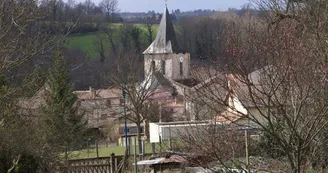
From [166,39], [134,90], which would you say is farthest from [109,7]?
[134,90]

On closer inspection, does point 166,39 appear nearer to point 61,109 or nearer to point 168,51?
A: point 168,51

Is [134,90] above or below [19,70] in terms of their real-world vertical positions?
below

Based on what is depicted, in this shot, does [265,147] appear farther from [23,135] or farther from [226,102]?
[226,102]

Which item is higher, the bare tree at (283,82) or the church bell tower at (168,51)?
the bare tree at (283,82)

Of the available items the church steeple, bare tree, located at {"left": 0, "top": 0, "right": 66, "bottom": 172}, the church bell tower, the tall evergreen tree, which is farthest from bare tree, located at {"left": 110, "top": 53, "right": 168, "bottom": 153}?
the church steeple

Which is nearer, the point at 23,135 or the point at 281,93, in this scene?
the point at 281,93

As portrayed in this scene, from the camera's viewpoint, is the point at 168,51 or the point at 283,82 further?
the point at 168,51

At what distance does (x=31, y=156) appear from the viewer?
11.8 metres

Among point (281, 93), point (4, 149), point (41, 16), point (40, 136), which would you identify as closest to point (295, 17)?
point (281, 93)

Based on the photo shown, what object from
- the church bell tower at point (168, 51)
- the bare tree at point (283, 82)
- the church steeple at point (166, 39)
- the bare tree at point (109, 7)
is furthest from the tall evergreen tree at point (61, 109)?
the bare tree at point (109, 7)

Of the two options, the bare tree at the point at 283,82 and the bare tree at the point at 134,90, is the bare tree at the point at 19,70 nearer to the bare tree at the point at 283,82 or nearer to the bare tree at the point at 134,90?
the bare tree at the point at 283,82

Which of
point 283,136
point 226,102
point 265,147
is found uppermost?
point 226,102

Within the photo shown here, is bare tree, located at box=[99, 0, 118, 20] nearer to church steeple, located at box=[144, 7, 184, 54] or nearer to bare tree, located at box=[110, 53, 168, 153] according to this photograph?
church steeple, located at box=[144, 7, 184, 54]

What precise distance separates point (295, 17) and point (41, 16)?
3650 mm
